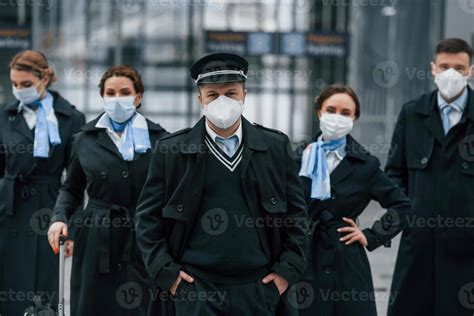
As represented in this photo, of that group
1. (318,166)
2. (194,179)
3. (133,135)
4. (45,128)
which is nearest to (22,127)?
(45,128)

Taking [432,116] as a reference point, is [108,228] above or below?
below

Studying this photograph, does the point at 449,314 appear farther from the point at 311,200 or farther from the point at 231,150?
the point at 231,150

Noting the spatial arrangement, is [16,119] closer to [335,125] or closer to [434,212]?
[335,125]

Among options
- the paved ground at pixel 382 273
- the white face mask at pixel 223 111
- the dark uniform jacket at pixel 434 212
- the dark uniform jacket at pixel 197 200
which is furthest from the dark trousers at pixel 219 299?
the paved ground at pixel 382 273

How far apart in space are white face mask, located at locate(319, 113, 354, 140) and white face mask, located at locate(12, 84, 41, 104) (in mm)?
2030

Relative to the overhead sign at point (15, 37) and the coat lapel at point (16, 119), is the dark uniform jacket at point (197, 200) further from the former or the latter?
the overhead sign at point (15, 37)

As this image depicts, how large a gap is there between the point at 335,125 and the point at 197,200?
64.6 inches

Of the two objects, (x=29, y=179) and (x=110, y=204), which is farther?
(x=29, y=179)

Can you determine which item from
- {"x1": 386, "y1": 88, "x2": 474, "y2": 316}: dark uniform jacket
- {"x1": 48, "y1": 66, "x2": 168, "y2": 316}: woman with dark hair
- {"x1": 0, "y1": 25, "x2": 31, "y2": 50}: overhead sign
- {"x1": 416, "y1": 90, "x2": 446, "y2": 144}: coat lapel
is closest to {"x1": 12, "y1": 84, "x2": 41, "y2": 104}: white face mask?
{"x1": 48, "y1": 66, "x2": 168, "y2": 316}: woman with dark hair

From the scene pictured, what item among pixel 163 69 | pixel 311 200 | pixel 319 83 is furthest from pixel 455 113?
pixel 163 69

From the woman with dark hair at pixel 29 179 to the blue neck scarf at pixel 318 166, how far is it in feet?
5.90

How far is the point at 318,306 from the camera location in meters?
5.12

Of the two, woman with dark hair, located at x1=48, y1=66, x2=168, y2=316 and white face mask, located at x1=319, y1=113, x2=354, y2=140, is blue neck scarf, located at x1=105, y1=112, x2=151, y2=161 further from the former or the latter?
white face mask, located at x1=319, y1=113, x2=354, y2=140

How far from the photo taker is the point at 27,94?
20.1 feet
